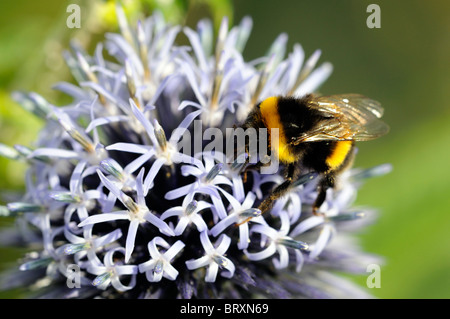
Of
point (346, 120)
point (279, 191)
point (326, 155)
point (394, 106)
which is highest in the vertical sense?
point (394, 106)

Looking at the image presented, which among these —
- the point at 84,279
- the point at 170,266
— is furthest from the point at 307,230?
the point at 84,279

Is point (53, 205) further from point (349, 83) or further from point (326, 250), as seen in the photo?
point (349, 83)

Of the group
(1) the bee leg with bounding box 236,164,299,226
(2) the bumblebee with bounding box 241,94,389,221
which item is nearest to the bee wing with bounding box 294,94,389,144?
(2) the bumblebee with bounding box 241,94,389,221

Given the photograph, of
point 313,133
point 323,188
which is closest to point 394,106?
point 323,188

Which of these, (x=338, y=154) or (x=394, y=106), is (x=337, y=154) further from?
(x=394, y=106)

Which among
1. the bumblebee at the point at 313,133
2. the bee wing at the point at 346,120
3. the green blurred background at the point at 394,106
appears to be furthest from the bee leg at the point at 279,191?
the green blurred background at the point at 394,106

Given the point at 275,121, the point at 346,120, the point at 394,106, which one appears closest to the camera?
the point at 275,121

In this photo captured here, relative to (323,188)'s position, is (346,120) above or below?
above
